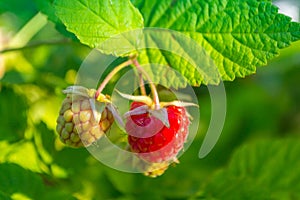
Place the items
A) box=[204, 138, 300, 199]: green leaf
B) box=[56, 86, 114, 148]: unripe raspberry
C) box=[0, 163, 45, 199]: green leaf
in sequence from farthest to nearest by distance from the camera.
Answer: box=[204, 138, 300, 199]: green leaf, box=[0, 163, 45, 199]: green leaf, box=[56, 86, 114, 148]: unripe raspberry

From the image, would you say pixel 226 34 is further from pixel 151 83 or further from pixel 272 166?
pixel 272 166

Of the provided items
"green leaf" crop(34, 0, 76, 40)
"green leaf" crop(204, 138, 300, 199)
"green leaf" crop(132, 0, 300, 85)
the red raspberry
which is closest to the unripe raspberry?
the red raspberry

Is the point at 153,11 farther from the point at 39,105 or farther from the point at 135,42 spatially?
the point at 39,105

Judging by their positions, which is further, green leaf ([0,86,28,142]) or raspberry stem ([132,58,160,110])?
green leaf ([0,86,28,142])

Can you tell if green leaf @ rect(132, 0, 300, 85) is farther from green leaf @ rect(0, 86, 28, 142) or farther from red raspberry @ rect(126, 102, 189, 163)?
green leaf @ rect(0, 86, 28, 142)

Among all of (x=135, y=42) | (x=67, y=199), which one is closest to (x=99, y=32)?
(x=135, y=42)

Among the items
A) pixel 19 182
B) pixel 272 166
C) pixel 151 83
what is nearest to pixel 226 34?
pixel 151 83
